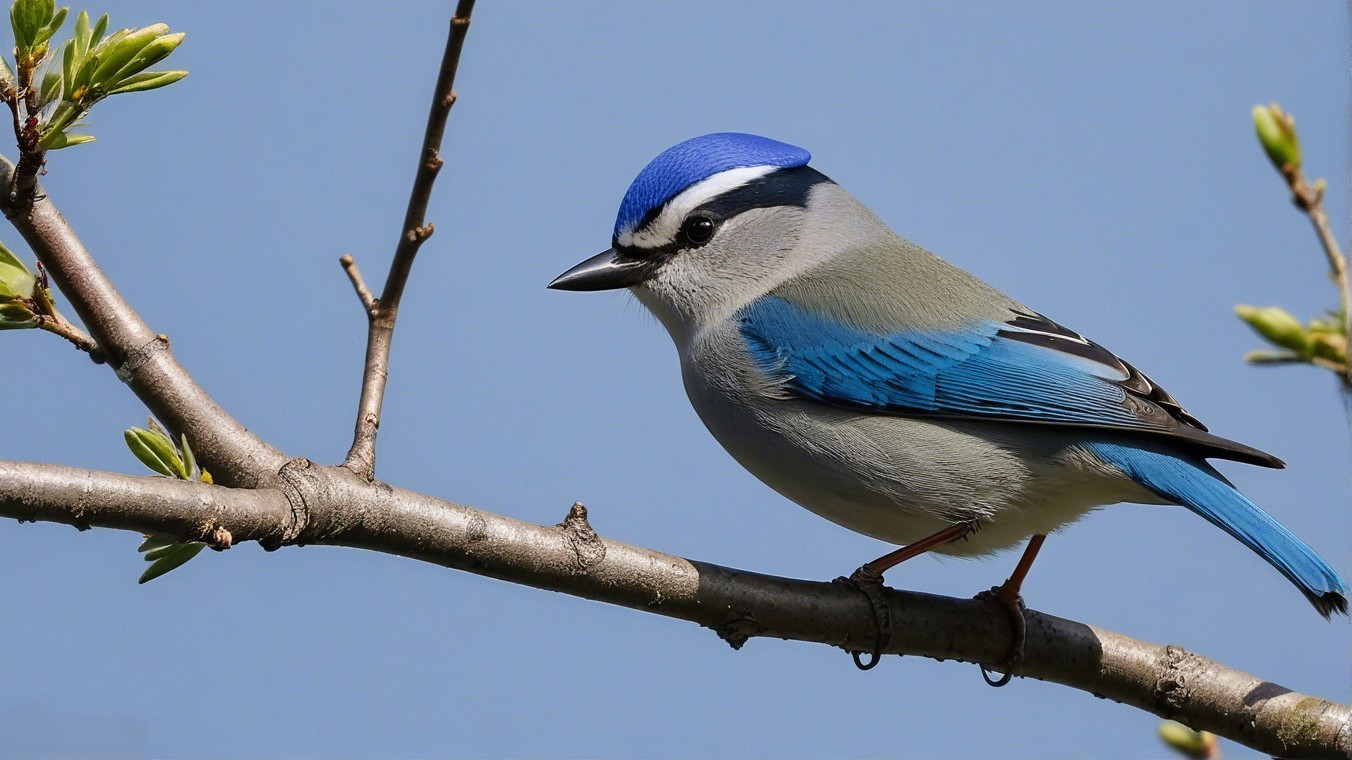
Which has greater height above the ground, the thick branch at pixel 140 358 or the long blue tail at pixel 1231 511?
the thick branch at pixel 140 358

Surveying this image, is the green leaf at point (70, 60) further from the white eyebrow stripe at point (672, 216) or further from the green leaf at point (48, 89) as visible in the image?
the white eyebrow stripe at point (672, 216)


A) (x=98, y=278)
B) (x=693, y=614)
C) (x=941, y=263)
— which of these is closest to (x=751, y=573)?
(x=693, y=614)

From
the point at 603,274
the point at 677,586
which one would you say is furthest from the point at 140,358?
the point at 603,274

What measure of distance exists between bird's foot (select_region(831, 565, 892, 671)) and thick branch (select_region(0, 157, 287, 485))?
6.80ft

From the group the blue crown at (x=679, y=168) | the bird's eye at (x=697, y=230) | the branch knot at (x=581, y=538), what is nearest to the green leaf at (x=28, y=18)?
the branch knot at (x=581, y=538)

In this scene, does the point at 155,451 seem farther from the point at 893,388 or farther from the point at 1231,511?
the point at 1231,511

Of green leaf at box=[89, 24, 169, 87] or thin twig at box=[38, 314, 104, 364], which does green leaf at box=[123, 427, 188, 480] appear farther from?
green leaf at box=[89, 24, 169, 87]

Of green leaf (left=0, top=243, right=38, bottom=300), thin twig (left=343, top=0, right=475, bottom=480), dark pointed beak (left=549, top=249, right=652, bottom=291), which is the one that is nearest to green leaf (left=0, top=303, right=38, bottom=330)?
green leaf (left=0, top=243, right=38, bottom=300)

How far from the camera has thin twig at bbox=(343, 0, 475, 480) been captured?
9.94ft

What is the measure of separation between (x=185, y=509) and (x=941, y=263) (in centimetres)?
406

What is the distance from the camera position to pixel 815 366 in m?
5.11

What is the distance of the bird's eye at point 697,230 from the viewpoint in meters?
5.79

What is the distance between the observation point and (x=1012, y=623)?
476 centimetres

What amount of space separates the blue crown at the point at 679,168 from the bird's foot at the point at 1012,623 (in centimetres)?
229
